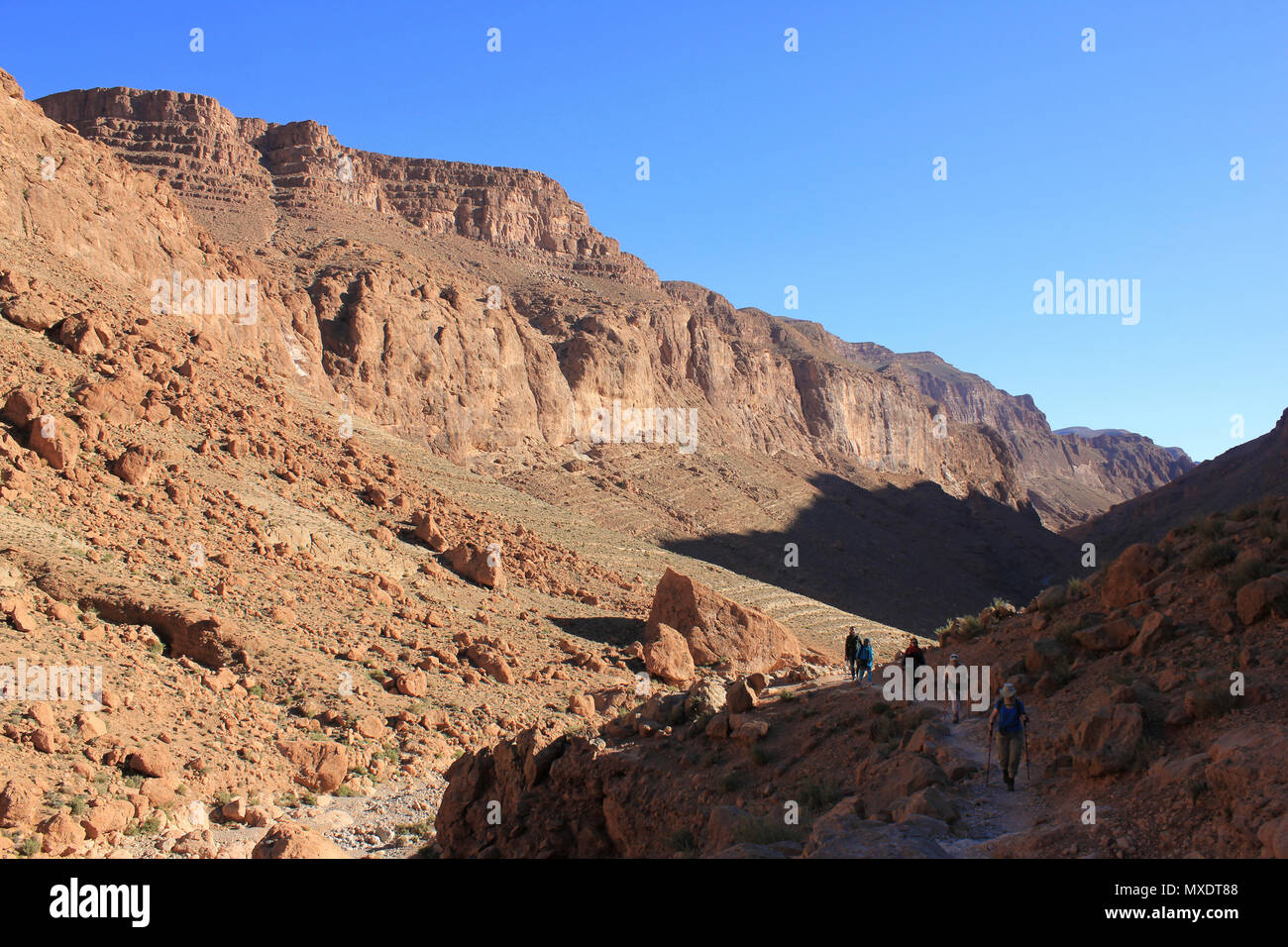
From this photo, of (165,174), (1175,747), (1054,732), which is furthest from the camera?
(165,174)

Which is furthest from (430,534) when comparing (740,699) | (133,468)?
(740,699)

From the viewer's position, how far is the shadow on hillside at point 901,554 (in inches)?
2098

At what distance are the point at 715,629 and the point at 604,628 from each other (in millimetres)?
3351

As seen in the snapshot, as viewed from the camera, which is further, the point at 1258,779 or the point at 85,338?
Answer: the point at 85,338

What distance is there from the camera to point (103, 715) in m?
13.0

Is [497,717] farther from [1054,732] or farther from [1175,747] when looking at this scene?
[1175,747]

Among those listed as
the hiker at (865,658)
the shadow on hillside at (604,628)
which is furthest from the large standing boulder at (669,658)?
the hiker at (865,658)

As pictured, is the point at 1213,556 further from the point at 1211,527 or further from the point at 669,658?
the point at 669,658

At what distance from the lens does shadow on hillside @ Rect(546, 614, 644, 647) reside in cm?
2573

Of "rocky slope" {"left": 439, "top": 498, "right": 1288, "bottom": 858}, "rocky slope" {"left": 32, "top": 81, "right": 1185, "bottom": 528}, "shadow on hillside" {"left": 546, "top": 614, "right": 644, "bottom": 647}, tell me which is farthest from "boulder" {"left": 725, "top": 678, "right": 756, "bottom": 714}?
"rocky slope" {"left": 32, "top": 81, "right": 1185, "bottom": 528}

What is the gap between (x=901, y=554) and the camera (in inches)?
2549

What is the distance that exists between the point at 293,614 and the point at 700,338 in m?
67.6
